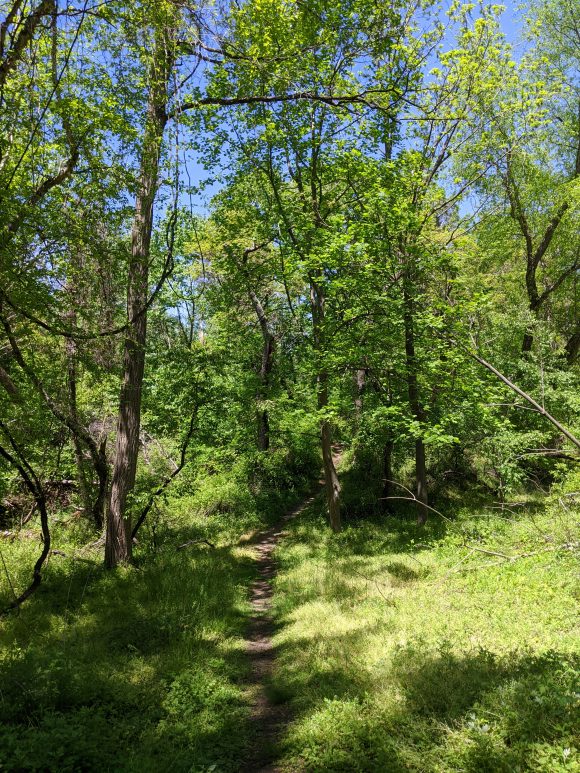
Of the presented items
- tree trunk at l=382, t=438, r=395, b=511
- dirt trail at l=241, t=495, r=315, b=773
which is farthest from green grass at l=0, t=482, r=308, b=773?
tree trunk at l=382, t=438, r=395, b=511

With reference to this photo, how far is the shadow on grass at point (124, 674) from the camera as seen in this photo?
4.07 meters

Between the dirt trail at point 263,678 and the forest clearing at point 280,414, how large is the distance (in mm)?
42

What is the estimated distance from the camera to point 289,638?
7.15 metres

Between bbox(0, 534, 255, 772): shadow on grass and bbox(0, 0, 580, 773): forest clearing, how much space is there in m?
0.04

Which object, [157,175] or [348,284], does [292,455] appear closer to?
[348,284]

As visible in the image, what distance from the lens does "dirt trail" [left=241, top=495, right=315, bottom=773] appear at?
451 cm

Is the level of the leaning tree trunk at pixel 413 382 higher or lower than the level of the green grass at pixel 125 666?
higher


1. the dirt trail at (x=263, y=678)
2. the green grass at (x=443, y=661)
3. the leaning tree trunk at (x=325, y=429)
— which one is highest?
the leaning tree trunk at (x=325, y=429)

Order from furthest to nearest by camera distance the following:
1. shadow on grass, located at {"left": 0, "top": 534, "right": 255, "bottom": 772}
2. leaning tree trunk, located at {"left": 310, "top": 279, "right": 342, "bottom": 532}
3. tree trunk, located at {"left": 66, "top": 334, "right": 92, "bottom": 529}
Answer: leaning tree trunk, located at {"left": 310, "top": 279, "right": 342, "bottom": 532}, tree trunk, located at {"left": 66, "top": 334, "right": 92, "bottom": 529}, shadow on grass, located at {"left": 0, "top": 534, "right": 255, "bottom": 772}

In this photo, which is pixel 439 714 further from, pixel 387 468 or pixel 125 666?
pixel 387 468

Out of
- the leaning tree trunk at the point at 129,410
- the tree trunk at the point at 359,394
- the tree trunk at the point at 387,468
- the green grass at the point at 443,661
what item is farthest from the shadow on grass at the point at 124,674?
the tree trunk at the point at 359,394

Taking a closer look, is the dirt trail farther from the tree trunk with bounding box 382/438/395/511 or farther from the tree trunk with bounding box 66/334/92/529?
the tree trunk with bounding box 382/438/395/511

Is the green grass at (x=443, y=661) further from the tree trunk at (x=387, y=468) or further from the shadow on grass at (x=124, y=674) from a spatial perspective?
the tree trunk at (x=387, y=468)

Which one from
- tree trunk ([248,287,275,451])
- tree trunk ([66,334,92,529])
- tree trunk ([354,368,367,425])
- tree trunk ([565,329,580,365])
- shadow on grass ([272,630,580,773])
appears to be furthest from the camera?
tree trunk ([565,329,580,365])
